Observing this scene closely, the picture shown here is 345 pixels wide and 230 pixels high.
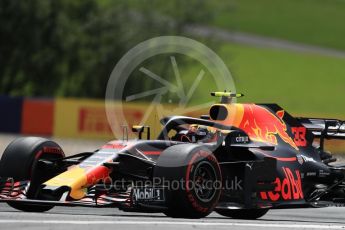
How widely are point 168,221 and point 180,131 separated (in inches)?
92.8

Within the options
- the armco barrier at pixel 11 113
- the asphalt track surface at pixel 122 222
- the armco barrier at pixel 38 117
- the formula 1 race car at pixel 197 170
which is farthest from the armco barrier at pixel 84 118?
the asphalt track surface at pixel 122 222

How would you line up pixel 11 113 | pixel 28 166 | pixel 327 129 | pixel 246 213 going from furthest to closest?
pixel 11 113, pixel 327 129, pixel 246 213, pixel 28 166

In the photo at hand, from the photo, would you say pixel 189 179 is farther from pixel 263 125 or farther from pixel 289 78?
pixel 289 78

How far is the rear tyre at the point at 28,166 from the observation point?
12.8 meters

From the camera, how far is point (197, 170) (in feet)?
38.3

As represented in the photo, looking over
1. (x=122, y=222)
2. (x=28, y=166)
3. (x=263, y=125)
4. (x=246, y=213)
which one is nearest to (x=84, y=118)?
(x=263, y=125)

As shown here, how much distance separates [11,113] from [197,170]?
21027mm

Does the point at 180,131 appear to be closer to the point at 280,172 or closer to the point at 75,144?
the point at 280,172

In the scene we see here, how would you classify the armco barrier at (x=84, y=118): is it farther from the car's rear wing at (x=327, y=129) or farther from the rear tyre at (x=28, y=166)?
the rear tyre at (x=28, y=166)

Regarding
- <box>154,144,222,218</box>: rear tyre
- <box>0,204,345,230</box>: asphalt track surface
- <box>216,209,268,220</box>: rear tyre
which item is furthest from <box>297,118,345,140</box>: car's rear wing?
<box>154,144,222,218</box>: rear tyre

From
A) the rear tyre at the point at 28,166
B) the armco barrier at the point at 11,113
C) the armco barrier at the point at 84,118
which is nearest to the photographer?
the rear tyre at the point at 28,166

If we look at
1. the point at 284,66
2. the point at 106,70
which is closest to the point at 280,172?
the point at 106,70

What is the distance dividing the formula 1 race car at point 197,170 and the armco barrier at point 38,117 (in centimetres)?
1764

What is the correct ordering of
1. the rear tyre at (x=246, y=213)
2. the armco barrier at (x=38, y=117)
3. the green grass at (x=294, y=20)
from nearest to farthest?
the rear tyre at (x=246, y=213) < the armco barrier at (x=38, y=117) < the green grass at (x=294, y=20)
